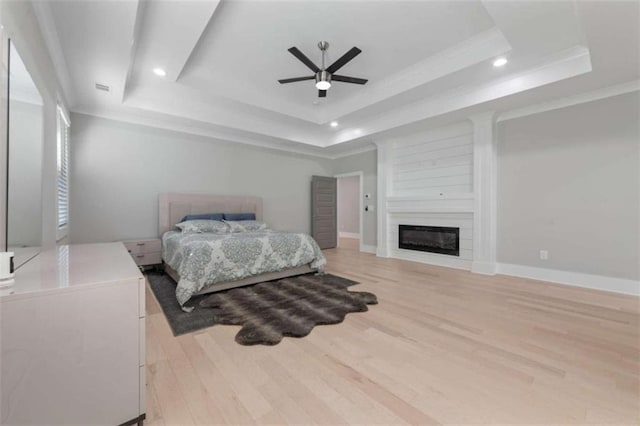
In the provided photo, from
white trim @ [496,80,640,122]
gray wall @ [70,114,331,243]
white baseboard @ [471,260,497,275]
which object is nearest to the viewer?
white trim @ [496,80,640,122]

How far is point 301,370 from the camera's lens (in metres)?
1.70

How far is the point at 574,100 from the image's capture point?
3.49 metres

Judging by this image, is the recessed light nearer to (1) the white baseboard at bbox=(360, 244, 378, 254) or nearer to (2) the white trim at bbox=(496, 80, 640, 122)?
(2) the white trim at bbox=(496, 80, 640, 122)

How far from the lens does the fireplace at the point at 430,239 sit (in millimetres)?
4633

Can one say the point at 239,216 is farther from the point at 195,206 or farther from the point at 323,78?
the point at 323,78

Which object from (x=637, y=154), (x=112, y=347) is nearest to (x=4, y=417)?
(x=112, y=347)

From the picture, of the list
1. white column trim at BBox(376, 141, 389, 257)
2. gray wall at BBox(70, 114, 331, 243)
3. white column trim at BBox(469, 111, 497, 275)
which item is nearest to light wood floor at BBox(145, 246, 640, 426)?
white column trim at BBox(469, 111, 497, 275)

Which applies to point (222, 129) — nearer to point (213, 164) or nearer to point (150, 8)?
point (213, 164)

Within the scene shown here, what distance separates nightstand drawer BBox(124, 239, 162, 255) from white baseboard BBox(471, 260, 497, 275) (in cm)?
502

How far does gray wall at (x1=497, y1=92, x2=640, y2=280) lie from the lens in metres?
3.18

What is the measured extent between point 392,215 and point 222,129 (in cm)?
373

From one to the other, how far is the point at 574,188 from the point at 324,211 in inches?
182

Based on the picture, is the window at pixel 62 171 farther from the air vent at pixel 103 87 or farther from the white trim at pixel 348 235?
the white trim at pixel 348 235

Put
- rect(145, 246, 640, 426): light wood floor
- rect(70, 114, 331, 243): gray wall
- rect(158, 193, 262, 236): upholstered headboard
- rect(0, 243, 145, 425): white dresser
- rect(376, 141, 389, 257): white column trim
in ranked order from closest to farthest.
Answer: rect(0, 243, 145, 425): white dresser, rect(145, 246, 640, 426): light wood floor, rect(70, 114, 331, 243): gray wall, rect(158, 193, 262, 236): upholstered headboard, rect(376, 141, 389, 257): white column trim
